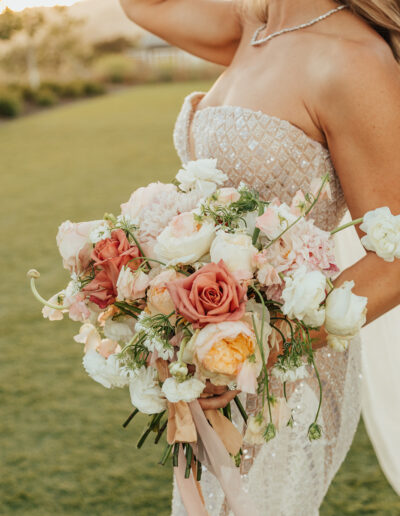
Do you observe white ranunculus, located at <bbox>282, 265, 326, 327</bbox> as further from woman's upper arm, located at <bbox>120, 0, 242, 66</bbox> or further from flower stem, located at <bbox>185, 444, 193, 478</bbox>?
woman's upper arm, located at <bbox>120, 0, 242, 66</bbox>

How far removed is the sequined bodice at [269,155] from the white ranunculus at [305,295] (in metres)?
0.59

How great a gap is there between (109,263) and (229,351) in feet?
1.03

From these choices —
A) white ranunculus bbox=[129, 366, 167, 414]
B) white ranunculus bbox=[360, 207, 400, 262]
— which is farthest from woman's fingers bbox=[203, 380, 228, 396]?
white ranunculus bbox=[360, 207, 400, 262]

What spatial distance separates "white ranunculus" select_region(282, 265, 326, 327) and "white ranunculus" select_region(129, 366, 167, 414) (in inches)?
13.6

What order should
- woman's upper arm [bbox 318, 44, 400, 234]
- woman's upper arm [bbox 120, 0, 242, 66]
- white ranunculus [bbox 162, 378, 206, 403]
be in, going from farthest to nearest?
woman's upper arm [bbox 120, 0, 242, 66], woman's upper arm [bbox 318, 44, 400, 234], white ranunculus [bbox 162, 378, 206, 403]

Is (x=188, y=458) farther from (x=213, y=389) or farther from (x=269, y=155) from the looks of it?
(x=269, y=155)

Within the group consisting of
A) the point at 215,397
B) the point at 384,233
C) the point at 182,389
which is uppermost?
the point at 384,233

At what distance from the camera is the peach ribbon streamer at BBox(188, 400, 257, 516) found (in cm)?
132

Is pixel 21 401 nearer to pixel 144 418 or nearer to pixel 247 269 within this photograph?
pixel 144 418

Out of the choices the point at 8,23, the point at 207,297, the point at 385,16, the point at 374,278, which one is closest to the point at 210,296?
the point at 207,297

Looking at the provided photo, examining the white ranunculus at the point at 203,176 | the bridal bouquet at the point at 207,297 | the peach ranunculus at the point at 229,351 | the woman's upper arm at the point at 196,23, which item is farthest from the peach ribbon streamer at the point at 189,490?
the woman's upper arm at the point at 196,23

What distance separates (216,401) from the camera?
134cm

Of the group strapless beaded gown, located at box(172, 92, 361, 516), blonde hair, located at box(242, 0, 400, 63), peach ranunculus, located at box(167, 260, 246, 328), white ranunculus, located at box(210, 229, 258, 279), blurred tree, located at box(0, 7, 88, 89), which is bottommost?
blurred tree, located at box(0, 7, 88, 89)

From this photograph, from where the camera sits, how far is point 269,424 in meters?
1.22
